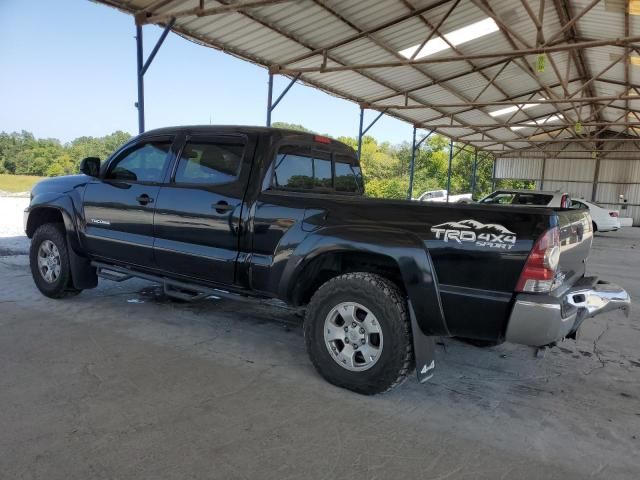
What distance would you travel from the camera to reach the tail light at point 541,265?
2.59 m

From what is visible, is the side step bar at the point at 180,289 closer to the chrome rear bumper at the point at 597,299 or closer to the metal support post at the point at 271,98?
the chrome rear bumper at the point at 597,299

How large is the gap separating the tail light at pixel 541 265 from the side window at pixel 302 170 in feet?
6.39

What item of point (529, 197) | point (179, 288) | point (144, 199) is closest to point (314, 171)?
point (144, 199)

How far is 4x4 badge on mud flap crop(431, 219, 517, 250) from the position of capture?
2.66 meters

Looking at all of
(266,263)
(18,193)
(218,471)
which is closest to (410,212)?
(266,263)

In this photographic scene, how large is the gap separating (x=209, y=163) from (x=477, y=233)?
228cm

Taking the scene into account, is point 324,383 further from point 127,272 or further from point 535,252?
point 127,272

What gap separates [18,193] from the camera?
2273 cm

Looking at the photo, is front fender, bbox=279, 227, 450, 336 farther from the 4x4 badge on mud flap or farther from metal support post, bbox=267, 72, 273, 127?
metal support post, bbox=267, 72, 273, 127

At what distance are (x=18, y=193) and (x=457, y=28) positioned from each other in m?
21.7

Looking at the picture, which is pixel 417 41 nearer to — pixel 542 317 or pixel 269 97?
pixel 269 97

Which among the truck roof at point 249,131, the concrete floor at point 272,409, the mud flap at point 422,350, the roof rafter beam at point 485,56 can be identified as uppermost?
the roof rafter beam at point 485,56

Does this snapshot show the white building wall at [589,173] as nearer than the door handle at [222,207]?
No

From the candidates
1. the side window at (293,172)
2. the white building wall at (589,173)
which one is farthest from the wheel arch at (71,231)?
the white building wall at (589,173)
